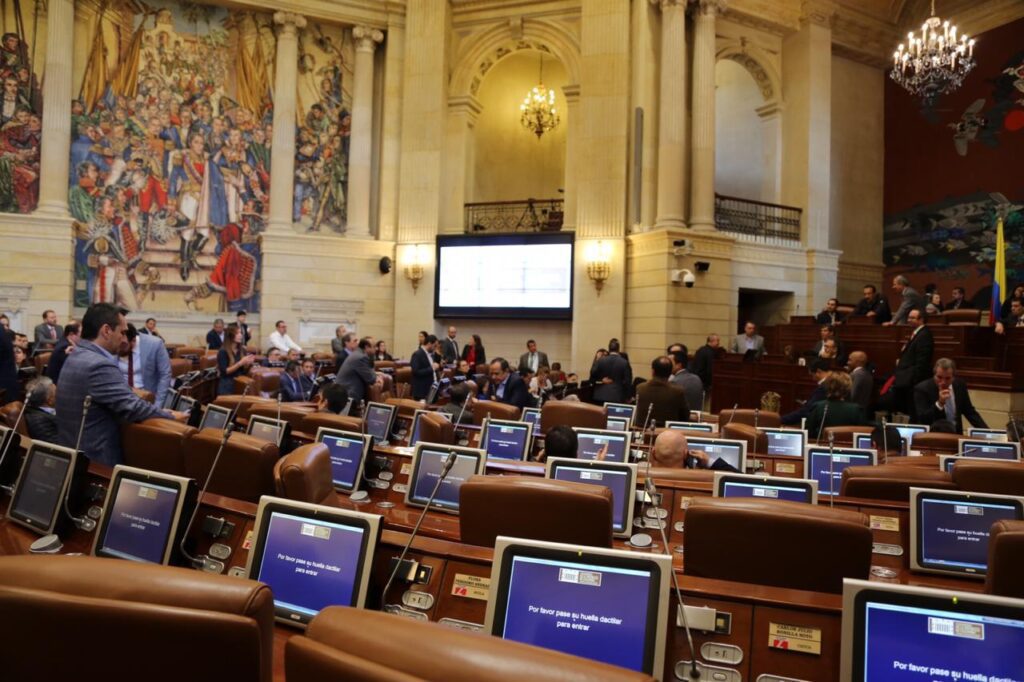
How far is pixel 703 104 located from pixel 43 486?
13097mm

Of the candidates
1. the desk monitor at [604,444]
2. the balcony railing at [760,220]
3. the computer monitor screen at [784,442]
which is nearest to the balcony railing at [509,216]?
the balcony railing at [760,220]

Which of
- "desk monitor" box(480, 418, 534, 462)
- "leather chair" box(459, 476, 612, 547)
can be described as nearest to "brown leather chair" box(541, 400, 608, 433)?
"desk monitor" box(480, 418, 534, 462)

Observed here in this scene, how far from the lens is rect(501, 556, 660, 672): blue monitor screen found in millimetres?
1673

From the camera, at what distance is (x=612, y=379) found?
10312 millimetres

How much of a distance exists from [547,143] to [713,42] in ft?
16.1

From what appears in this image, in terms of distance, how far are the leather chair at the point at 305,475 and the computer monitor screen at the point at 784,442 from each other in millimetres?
3736

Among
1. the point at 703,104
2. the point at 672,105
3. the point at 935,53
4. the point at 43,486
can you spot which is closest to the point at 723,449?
the point at 43,486

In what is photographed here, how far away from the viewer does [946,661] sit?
4.91 ft

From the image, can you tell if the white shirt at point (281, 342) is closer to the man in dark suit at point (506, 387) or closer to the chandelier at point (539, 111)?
the man in dark suit at point (506, 387)

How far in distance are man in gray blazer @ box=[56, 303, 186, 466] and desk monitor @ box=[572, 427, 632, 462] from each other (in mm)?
2610

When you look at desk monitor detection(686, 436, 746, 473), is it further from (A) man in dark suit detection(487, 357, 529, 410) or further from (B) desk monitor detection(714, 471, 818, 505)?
(A) man in dark suit detection(487, 357, 529, 410)

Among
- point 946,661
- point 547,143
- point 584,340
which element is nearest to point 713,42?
point 547,143

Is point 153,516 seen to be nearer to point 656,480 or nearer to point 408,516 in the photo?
point 408,516

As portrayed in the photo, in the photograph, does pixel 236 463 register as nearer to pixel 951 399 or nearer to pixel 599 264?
pixel 951 399
